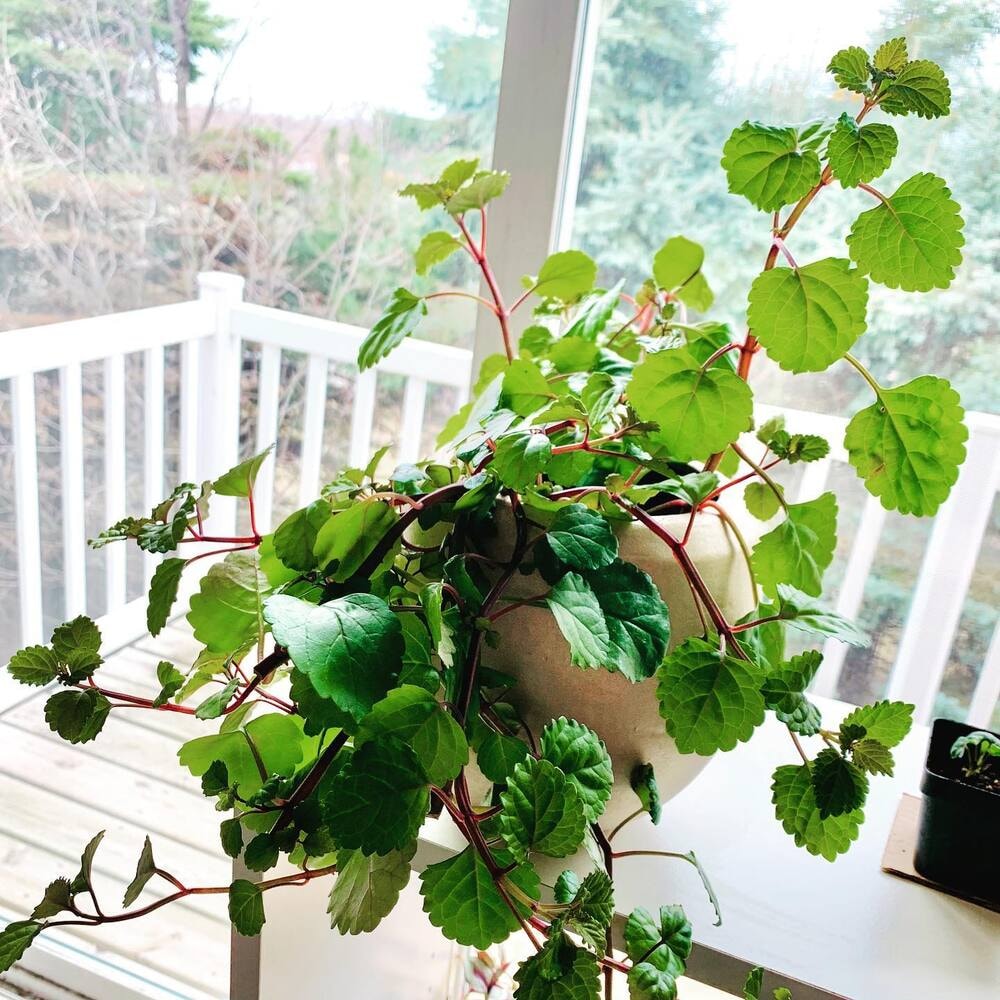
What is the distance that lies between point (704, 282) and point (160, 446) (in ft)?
6.66

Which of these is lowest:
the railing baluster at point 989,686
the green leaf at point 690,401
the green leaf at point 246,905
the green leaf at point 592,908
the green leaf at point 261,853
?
the railing baluster at point 989,686

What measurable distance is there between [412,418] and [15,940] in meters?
1.96

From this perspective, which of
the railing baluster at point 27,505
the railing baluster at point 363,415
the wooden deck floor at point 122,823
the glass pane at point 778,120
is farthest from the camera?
the railing baluster at point 363,415

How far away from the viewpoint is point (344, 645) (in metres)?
0.34

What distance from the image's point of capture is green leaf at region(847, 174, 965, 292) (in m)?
0.42

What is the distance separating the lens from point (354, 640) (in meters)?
0.35

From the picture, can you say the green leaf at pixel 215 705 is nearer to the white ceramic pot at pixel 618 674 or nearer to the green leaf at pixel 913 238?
the white ceramic pot at pixel 618 674

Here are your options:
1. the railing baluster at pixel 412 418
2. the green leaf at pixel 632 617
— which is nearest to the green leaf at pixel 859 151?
the green leaf at pixel 632 617

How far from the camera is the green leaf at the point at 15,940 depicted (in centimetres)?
39

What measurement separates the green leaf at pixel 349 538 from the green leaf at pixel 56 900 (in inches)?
7.4

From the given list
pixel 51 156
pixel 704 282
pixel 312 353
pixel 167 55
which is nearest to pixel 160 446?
pixel 312 353

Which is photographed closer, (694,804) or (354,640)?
(354,640)

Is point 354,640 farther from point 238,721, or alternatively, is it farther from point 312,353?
point 312,353

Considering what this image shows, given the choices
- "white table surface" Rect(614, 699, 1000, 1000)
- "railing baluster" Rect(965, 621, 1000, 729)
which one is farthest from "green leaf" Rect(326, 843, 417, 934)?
"railing baluster" Rect(965, 621, 1000, 729)
